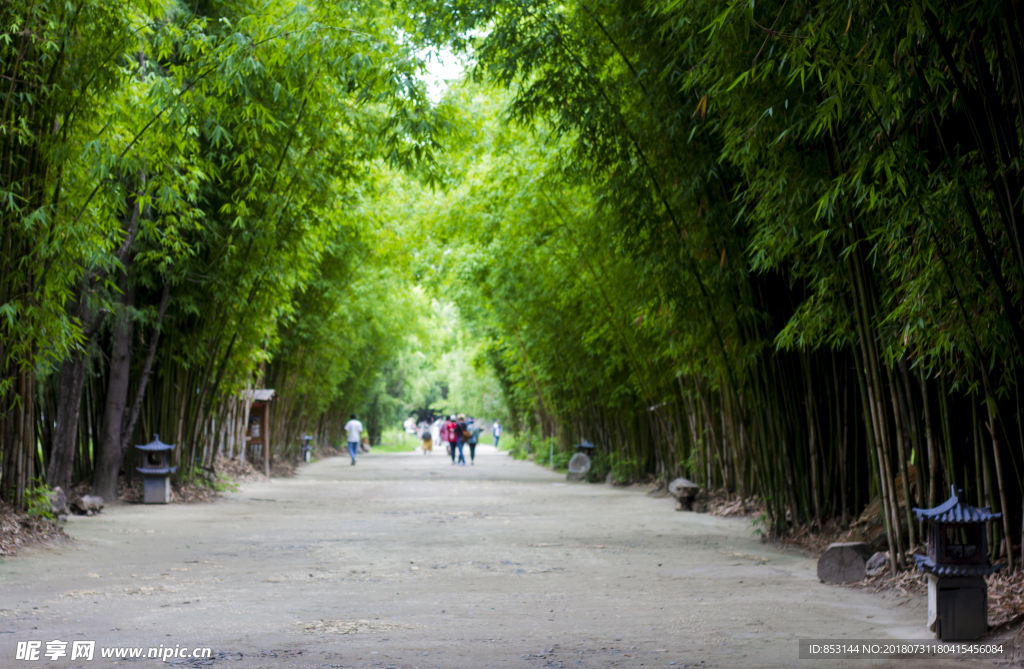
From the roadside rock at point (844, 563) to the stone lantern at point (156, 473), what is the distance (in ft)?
23.1

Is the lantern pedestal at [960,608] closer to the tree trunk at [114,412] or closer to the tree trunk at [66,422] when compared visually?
the tree trunk at [66,422]

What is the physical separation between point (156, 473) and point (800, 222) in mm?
7664

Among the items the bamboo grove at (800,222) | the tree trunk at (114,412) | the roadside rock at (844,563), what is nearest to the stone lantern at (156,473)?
the tree trunk at (114,412)

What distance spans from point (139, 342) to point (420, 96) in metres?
4.78

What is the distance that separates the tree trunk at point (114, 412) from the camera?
9.27 m

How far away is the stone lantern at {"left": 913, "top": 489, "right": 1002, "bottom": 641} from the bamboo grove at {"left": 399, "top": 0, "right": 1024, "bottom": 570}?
34cm

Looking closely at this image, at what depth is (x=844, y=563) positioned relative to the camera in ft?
16.8

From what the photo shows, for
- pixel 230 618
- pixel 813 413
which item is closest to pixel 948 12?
pixel 813 413

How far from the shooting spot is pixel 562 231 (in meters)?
11.8

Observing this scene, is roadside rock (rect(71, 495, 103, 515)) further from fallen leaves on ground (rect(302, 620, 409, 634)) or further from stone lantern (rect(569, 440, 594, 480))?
stone lantern (rect(569, 440, 594, 480))

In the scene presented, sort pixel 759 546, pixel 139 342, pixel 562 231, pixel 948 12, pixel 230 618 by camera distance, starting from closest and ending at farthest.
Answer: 1. pixel 948 12
2. pixel 230 618
3. pixel 759 546
4. pixel 139 342
5. pixel 562 231

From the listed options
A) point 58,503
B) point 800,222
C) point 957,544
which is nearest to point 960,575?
point 957,544

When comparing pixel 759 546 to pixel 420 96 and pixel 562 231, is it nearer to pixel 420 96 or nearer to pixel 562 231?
pixel 420 96

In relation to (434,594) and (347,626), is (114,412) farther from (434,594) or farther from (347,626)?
(347,626)
